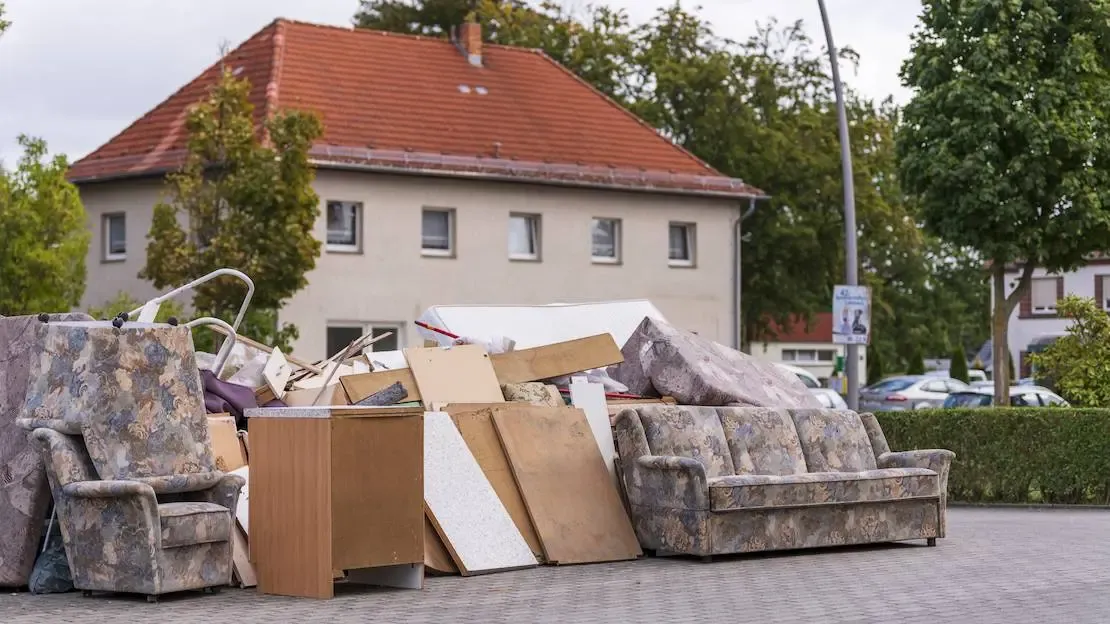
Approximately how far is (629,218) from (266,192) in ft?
40.8

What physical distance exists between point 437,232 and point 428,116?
9.42 ft

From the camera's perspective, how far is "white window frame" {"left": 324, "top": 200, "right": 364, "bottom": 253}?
37.3 metres

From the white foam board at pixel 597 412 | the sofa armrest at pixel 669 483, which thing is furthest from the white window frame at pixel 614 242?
the sofa armrest at pixel 669 483

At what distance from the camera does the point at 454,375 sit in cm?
1523

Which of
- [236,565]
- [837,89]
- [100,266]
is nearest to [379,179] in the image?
[100,266]

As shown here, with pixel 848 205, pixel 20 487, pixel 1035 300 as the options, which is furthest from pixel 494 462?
pixel 1035 300

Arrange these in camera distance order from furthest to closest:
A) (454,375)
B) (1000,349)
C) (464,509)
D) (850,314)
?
(1000,349) → (850,314) → (454,375) → (464,509)

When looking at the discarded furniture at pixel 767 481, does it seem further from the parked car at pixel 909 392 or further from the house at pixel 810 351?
the house at pixel 810 351

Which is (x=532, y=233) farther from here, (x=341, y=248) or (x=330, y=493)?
(x=330, y=493)

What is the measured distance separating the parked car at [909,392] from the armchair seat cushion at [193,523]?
123 feet

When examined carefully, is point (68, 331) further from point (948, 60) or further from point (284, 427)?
point (948, 60)

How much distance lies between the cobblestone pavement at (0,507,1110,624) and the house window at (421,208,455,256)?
2470 centimetres

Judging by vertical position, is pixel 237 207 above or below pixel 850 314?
above

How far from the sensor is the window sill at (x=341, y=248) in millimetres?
37281
